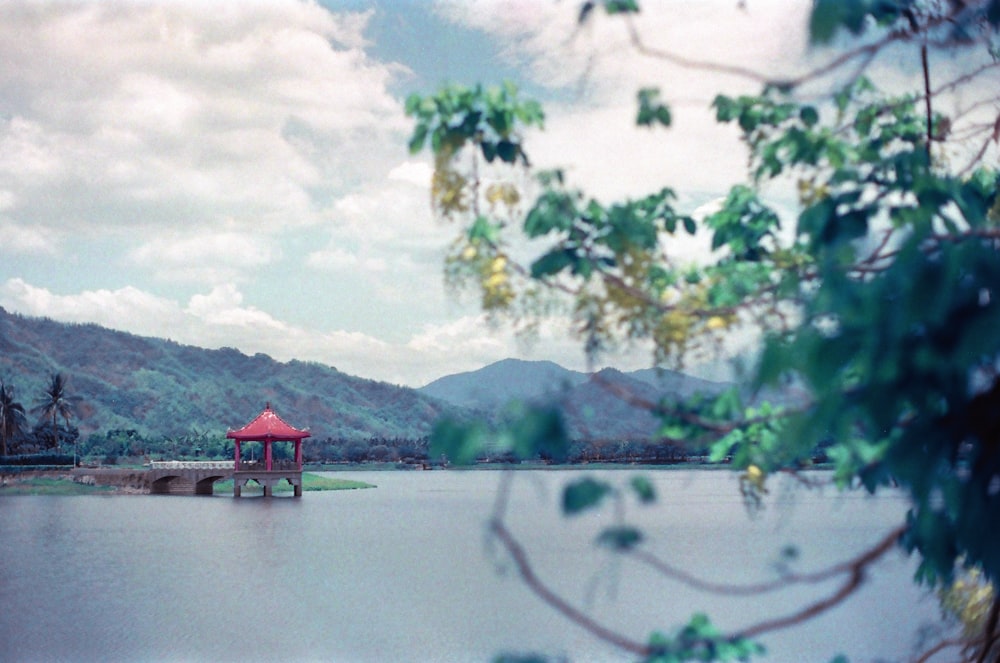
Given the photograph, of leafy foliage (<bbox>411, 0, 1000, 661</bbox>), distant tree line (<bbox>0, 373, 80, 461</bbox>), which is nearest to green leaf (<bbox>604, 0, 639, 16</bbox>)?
leafy foliage (<bbox>411, 0, 1000, 661</bbox>)

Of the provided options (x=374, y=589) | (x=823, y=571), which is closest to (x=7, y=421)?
(x=374, y=589)

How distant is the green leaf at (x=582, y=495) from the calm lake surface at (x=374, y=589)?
2 centimetres

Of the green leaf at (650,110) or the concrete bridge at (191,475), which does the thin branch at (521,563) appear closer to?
the green leaf at (650,110)

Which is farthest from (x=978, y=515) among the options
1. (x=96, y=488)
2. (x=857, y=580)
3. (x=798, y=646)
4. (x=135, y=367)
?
(x=135, y=367)

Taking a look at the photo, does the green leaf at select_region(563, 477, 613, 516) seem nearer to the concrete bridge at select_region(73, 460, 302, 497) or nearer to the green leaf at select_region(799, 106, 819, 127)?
the green leaf at select_region(799, 106, 819, 127)

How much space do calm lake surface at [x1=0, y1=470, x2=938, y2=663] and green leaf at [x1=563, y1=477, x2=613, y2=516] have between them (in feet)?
0.07

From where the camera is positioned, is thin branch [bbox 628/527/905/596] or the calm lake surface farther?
the calm lake surface

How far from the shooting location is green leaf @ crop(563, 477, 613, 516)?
3.71ft

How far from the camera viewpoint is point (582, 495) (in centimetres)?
114

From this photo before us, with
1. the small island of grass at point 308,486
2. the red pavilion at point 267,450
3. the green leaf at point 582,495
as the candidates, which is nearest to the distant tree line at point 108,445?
the small island of grass at point 308,486

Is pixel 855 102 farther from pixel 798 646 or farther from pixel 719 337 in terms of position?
pixel 798 646

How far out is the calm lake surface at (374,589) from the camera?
33.4ft

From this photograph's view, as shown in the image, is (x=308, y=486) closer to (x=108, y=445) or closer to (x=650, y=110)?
(x=108, y=445)

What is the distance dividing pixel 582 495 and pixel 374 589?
13.7 metres
